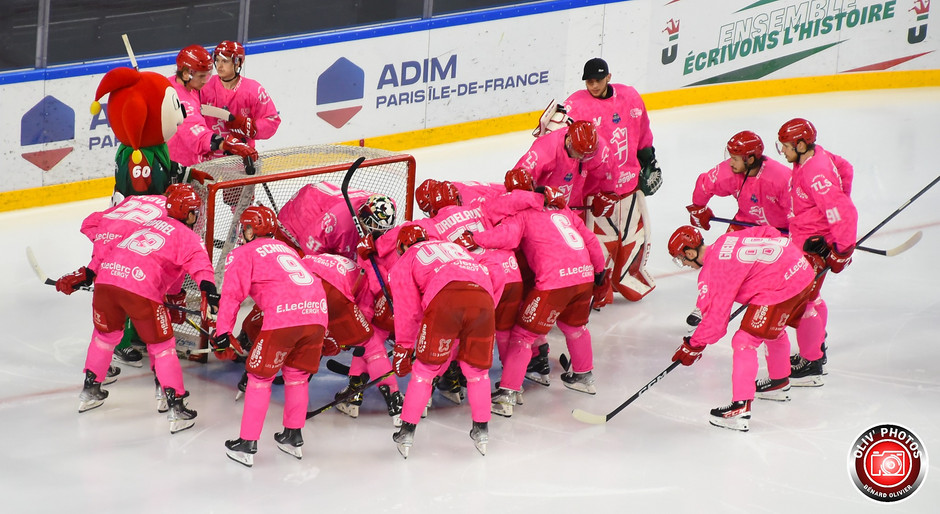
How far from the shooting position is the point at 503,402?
541 cm

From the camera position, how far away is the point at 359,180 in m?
6.27

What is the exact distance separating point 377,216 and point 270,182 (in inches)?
33.0

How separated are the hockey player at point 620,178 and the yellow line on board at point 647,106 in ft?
9.24

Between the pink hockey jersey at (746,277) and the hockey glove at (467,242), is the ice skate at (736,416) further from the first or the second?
the hockey glove at (467,242)

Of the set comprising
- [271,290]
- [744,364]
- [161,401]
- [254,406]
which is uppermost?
[271,290]

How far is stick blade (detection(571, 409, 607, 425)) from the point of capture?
5289mm

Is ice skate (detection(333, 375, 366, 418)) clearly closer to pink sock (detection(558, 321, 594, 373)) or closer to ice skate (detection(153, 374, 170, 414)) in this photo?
ice skate (detection(153, 374, 170, 414))

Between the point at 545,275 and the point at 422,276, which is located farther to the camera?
the point at 545,275

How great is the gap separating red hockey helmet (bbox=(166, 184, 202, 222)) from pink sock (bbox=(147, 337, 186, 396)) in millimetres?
559

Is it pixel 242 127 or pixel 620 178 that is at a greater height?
pixel 242 127

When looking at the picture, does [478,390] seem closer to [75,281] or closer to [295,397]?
[295,397]

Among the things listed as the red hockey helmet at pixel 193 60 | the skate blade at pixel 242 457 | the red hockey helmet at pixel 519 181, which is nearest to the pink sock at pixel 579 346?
the red hockey helmet at pixel 519 181

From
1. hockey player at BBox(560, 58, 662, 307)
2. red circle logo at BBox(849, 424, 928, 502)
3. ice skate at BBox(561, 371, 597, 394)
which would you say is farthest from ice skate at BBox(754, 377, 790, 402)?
hockey player at BBox(560, 58, 662, 307)

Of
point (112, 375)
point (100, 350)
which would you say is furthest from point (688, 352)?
point (112, 375)
